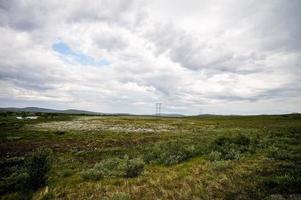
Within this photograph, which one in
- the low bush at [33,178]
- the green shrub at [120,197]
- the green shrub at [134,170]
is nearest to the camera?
the green shrub at [120,197]

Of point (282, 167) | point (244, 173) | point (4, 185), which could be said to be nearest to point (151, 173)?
point (244, 173)

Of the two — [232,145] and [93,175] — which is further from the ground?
[232,145]

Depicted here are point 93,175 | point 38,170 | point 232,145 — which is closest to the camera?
point 38,170

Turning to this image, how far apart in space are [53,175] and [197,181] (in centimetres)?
902

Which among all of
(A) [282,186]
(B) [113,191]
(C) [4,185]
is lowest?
(C) [4,185]

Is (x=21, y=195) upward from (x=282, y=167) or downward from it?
downward

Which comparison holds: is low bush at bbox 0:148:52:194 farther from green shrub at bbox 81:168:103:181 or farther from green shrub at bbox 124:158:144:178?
green shrub at bbox 124:158:144:178

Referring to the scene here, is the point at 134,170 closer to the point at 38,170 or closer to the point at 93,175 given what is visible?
the point at 93,175

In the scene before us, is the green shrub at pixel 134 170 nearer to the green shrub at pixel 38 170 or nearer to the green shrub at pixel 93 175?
the green shrub at pixel 93 175

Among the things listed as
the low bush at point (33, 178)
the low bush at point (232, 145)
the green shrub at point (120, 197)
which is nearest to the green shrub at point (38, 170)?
the low bush at point (33, 178)

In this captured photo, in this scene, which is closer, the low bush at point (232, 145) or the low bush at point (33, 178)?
the low bush at point (33, 178)

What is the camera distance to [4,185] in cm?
1081

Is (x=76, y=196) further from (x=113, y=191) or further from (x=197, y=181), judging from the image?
(x=197, y=181)

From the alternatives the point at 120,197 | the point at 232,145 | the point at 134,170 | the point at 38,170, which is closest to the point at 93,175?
the point at 134,170
